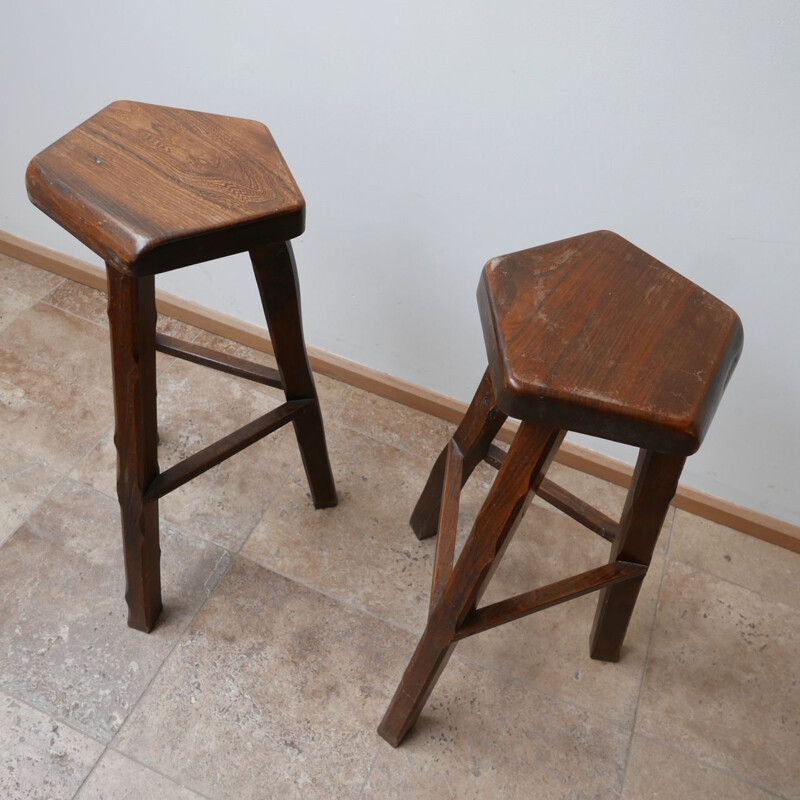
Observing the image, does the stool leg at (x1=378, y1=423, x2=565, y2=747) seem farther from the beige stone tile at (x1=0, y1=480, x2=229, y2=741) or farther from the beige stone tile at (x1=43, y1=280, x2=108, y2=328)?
the beige stone tile at (x1=43, y1=280, x2=108, y2=328)

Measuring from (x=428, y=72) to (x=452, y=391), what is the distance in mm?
789

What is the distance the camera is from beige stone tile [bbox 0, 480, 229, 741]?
5.14 feet

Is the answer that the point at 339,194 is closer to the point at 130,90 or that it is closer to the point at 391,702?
the point at 130,90

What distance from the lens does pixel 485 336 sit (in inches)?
46.6

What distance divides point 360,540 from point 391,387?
0.44 metres

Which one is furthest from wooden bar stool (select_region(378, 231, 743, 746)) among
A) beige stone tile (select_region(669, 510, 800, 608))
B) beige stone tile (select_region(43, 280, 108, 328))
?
beige stone tile (select_region(43, 280, 108, 328))

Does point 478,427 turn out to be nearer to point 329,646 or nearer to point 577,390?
point 577,390

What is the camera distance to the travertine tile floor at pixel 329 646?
153cm

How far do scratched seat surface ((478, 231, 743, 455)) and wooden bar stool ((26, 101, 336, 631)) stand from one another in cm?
37

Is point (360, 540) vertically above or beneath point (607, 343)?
beneath

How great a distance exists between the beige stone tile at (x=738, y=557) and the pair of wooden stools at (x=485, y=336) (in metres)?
0.45

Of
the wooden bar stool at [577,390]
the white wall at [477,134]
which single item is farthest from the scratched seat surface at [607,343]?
the white wall at [477,134]

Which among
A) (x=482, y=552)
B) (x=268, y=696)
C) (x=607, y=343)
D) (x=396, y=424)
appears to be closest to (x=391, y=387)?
(x=396, y=424)

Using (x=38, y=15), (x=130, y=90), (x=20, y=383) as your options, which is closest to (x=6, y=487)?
(x=20, y=383)
